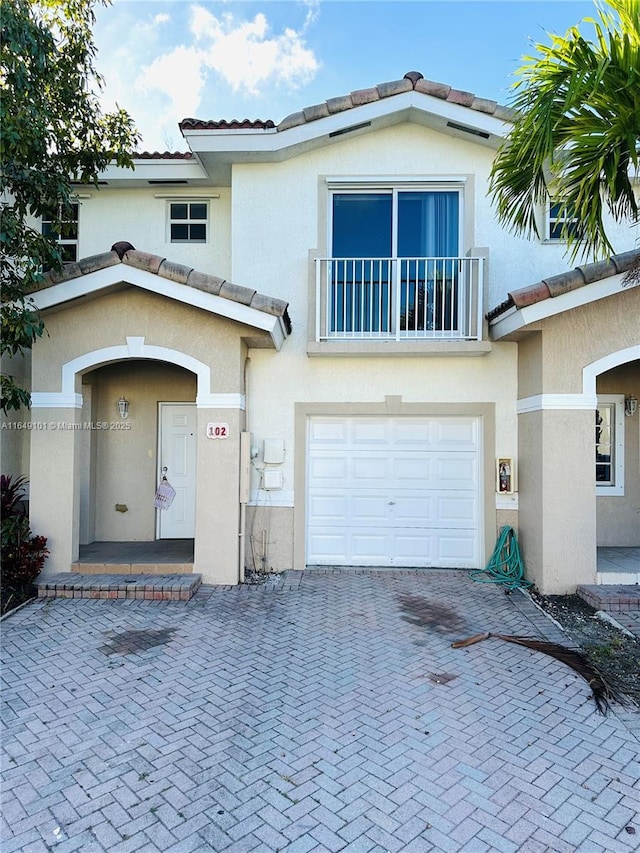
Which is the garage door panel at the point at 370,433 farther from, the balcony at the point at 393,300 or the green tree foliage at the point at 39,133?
the green tree foliage at the point at 39,133

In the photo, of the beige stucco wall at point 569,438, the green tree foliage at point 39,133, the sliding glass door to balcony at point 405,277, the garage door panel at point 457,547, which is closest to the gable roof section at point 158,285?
the green tree foliage at point 39,133

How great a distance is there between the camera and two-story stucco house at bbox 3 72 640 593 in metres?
8.05

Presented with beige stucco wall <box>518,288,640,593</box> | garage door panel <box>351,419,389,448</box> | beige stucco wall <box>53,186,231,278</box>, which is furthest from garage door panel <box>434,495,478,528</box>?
beige stucco wall <box>53,186,231,278</box>

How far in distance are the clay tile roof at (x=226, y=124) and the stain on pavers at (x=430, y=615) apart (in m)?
8.17

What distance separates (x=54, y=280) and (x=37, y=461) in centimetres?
279

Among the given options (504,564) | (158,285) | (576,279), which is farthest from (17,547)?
(576,279)

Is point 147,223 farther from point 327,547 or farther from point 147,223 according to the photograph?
point 327,547

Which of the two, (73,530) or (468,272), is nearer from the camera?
(73,530)

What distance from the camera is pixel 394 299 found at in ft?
29.3

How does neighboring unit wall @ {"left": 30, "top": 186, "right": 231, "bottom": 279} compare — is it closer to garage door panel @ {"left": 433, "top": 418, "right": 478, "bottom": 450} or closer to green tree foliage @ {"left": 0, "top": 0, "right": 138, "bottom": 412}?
green tree foliage @ {"left": 0, "top": 0, "right": 138, "bottom": 412}

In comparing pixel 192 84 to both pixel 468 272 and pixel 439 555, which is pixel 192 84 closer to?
pixel 468 272

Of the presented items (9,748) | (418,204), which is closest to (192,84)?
(418,204)

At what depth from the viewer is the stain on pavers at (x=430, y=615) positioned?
6480 mm

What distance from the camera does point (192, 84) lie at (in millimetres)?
10359
